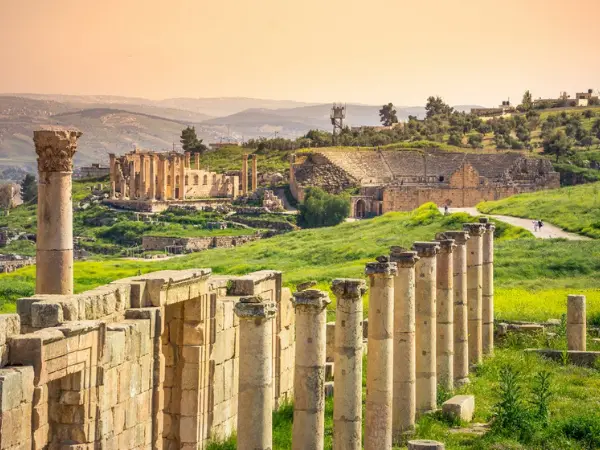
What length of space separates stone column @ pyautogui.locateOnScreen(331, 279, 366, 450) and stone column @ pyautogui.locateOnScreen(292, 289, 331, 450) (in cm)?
25

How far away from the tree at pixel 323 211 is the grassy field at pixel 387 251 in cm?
2660

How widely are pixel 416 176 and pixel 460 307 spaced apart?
88.4m

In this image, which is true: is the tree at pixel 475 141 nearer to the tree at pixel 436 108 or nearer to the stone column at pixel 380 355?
the tree at pixel 436 108

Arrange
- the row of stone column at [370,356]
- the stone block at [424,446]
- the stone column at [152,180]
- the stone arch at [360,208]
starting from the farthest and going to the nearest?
the stone column at [152,180] → the stone arch at [360,208] → the row of stone column at [370,356] → the stone block at [424,446]

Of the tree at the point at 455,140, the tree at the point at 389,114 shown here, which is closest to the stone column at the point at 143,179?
the tree at the point at 455,140

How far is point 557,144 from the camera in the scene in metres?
110

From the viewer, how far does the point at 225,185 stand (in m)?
123

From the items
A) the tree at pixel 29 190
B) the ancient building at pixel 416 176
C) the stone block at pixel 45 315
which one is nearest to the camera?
the stone block at pixel 45 315

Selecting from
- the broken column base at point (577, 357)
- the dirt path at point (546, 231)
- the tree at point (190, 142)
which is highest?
the tree at point (190, 142)

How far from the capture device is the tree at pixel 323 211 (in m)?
99.2

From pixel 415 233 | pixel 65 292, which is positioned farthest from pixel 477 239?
pixel 415 233

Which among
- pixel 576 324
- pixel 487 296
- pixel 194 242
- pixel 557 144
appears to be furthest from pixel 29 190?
pixel 576 324

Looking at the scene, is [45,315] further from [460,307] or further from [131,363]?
[460,307]

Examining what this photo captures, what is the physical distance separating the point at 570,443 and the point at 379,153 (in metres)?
99.9
